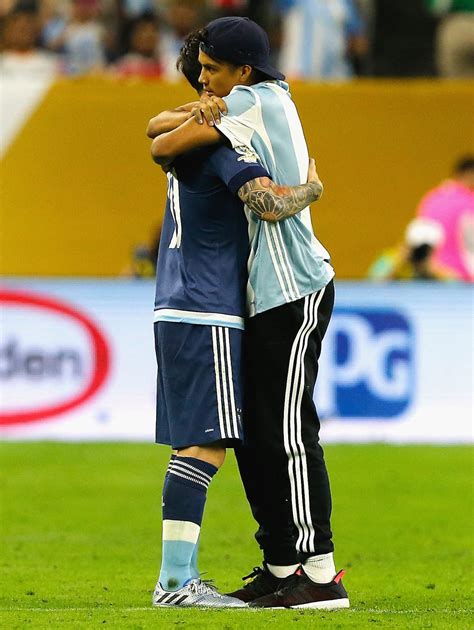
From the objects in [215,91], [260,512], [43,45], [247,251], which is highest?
[43,45]

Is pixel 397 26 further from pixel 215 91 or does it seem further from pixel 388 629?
pixel 388 629

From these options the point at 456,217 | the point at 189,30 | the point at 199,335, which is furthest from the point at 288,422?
Result: the point at 189,30

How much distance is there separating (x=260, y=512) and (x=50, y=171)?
31.3 ft

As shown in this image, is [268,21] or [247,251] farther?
[268,21]

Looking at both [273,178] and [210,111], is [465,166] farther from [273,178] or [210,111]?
[210,111]

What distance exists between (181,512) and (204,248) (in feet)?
3.26

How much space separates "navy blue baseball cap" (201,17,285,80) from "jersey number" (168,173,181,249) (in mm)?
504

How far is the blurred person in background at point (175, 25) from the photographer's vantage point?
15.8 metres

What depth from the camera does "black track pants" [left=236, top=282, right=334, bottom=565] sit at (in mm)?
5930

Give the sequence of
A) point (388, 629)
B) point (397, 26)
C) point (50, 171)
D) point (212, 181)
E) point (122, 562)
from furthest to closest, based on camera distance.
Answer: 1. point (397, 26)
2. point (50, 171)
3. point (122, 562)
4. point (212, 181)
5. point (388, 629)

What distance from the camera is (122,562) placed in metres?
7.75

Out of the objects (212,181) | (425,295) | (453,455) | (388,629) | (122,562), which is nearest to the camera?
(388,629)

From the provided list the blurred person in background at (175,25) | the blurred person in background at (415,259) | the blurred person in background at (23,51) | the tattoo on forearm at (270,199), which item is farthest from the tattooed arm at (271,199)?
the blurred person in background at (175,25)

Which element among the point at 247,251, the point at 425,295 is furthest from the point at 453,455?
Result: the point at 247,251
